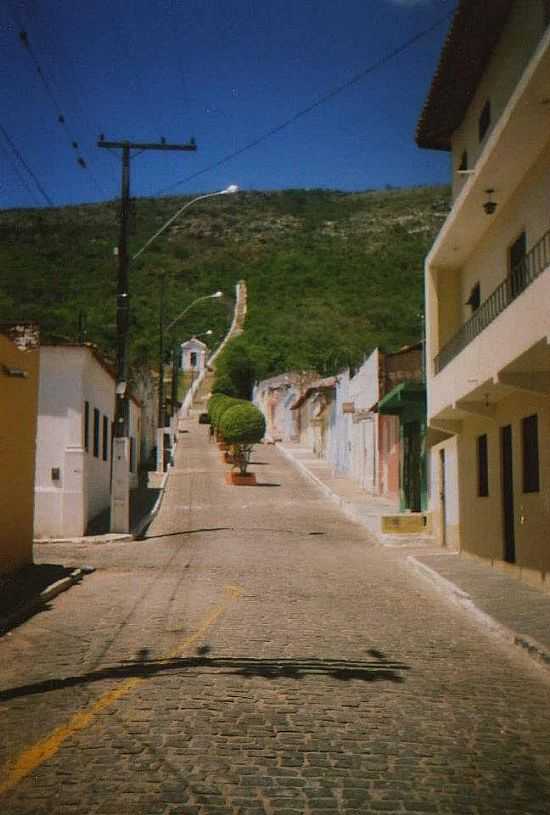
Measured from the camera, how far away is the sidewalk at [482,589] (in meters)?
9.32

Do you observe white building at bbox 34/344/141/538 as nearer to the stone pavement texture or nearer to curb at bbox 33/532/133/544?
curb at bbox 33/532/133/544

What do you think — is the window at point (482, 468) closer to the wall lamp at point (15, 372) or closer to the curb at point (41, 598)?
the curb at point (41, 598)

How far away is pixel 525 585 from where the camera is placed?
1325cm

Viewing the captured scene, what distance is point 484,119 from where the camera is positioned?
16719 millimetres

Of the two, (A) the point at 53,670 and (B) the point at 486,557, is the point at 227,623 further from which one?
(B) the point at 486,557

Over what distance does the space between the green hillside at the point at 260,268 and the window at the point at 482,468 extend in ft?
133

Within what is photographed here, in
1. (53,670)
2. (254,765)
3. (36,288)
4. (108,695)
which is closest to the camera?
(254,765)

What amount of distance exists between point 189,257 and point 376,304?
37.5 m

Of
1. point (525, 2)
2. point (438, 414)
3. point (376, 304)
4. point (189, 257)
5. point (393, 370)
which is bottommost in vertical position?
point (438, 414)

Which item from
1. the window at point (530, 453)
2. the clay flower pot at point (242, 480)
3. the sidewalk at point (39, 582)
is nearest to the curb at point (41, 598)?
the sidewalk at point (39, 582)

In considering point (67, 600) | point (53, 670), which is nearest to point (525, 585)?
point (67, 600)

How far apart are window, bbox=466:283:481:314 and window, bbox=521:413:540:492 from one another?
12.8 feet

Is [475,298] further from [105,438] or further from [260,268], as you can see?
[260,268]

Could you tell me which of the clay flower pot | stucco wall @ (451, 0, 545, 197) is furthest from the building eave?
the clay flower pot
